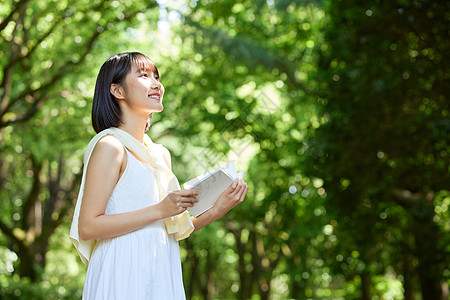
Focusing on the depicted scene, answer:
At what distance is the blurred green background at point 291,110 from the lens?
9086mm

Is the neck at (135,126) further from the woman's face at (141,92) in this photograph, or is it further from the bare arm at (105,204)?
the bare arm at (105,204)

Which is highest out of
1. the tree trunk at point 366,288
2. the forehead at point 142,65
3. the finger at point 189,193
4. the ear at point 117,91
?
the forehead at point 142,65

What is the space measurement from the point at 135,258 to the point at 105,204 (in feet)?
0.78

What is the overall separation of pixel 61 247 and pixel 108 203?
83.9ft

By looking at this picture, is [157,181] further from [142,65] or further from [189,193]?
[142,65]

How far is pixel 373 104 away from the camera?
9195 millimetres

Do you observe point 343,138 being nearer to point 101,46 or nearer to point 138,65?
point 101,46

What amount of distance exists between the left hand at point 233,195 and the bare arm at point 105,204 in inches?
7.4

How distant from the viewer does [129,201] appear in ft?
7.43

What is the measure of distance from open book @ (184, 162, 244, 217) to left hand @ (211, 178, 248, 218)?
2 cm

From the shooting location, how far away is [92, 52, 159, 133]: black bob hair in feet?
7.95

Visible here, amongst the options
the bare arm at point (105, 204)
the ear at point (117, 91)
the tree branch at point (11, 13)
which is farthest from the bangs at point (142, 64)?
the tree branch at point (11, 13)

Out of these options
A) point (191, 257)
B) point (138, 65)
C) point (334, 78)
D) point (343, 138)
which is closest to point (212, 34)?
point (334, 78)

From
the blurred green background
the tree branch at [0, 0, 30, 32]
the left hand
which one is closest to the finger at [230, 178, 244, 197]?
the left hand
